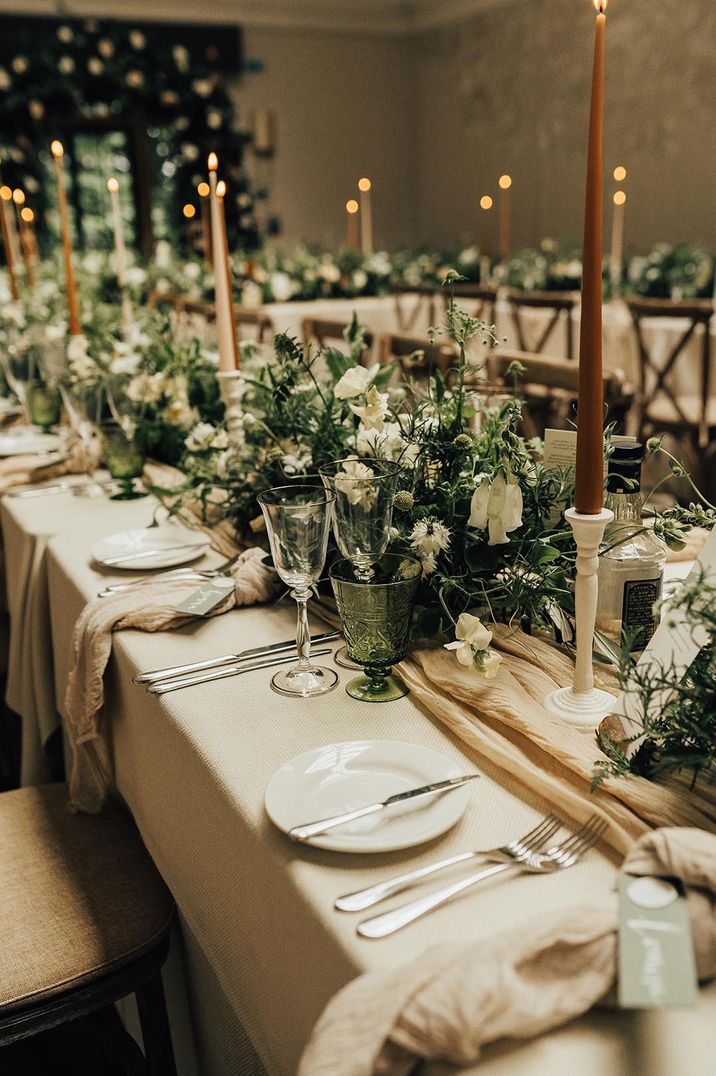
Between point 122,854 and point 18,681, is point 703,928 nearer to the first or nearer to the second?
point 122,854

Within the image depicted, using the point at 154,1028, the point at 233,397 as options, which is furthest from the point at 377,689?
the point at 233,397

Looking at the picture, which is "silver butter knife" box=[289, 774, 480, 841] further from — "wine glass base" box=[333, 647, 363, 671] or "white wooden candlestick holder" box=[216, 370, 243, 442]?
"white wooden candlestick holder" box=[216, 370, 243, 442]

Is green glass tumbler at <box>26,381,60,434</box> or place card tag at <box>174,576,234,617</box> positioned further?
green glass tumbler at <box>26,381,60,434</box>

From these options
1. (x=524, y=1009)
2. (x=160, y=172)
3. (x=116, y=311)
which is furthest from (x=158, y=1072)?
(x=160, y=172)

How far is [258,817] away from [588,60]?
833 centimetres

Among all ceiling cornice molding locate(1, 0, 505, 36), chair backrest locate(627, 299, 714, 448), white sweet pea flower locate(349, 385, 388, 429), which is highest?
ceiling cornice molding locate(1, 0, 505, 36)

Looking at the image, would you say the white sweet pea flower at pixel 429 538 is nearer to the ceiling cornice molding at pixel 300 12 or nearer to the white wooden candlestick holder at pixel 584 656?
the white wooden candlestick holder at pixel 584 656

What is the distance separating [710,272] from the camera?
4887 mm

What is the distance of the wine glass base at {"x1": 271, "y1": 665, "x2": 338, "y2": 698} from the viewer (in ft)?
3.77

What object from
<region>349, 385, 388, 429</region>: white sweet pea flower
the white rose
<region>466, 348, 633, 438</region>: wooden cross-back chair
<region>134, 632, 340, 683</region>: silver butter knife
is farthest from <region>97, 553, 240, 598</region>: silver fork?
the white rose

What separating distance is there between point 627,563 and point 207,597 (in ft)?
1.89

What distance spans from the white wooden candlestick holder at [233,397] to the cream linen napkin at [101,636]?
33cm

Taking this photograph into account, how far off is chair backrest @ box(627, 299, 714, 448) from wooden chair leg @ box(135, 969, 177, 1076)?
121 inches

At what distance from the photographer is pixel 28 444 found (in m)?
2.57
